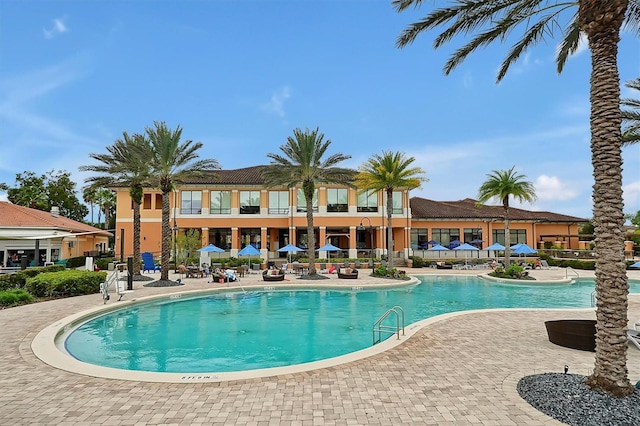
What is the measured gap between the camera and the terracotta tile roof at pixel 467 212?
143 feet

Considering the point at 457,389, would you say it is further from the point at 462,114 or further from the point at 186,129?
the point at 186,129

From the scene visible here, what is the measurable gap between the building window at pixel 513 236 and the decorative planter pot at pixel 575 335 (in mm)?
38300

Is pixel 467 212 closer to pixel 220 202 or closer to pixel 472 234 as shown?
pixel 472 234

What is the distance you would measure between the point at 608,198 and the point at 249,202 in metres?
36.0

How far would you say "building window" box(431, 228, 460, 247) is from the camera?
44188mm

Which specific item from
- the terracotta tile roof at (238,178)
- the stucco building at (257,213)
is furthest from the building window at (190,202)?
the terracotta tile roof at (238,178)

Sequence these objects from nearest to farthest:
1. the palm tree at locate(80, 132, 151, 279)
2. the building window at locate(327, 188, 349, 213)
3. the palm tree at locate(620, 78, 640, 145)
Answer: the palm tree at locate(620, 78, 640, 145) → the palm tree at locate(80, 132, 151, 279) → the building window at locate(327, 188, 349, 213)

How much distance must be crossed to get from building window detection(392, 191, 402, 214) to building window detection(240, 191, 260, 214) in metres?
14.3

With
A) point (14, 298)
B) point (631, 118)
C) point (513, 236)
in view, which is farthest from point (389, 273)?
point (513, 236)

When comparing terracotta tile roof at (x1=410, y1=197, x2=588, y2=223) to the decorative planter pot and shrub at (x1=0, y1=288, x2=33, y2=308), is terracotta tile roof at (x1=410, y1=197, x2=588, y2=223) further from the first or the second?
shrub at (x1=0, y1=288, x2=33, y2=308)

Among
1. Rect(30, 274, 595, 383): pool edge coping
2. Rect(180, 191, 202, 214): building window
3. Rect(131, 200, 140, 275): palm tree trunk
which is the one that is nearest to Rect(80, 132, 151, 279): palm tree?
Rect(131, 200, 140, 275): palm tree trunk

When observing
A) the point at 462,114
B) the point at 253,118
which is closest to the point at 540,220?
the point at 462,114

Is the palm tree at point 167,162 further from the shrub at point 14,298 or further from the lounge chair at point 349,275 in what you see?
the lounge chair at point 349,275

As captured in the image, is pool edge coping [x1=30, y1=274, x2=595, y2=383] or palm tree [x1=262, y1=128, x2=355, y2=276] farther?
palm tree [x1=262, y1=128, x2=355, y2=276]
